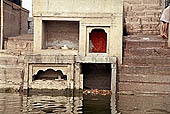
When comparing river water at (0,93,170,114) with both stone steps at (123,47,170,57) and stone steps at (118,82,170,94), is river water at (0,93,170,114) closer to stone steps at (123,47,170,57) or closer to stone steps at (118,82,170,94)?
stone steps at (118,82,170,94)

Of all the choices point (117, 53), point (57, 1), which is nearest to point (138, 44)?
point (117, 53)

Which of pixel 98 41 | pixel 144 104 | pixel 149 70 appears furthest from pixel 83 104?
pixel 98 41

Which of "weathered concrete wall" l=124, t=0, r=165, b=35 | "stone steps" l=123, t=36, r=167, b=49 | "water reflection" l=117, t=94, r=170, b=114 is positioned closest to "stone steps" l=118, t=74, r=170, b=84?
"water reflection" l=117, t=94, r=170, b=114

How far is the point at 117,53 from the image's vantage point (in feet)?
57.5

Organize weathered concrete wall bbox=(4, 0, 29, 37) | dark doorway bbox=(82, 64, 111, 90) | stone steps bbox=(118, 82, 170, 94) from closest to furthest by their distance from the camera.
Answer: stone steps bbox=(118, 82, 170, 94), dark doorway bbox=(82, 64, 111, 90), weathered concrete wall bbox=(4, 0, 29, 37)

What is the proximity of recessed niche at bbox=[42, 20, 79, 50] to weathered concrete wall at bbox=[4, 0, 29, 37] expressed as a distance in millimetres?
2695

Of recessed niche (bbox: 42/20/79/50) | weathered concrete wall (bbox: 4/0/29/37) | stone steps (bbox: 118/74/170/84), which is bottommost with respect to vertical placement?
stone steps (bbox: 118/74/170/84)

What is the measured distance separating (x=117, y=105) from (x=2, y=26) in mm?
9260

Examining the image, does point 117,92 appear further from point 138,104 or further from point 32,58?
point 32,58

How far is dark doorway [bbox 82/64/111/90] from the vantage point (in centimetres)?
1814

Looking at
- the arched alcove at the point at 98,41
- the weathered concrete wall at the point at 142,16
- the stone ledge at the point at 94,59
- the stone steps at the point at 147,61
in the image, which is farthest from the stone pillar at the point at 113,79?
the weathered concrete wall at the point at 142,16

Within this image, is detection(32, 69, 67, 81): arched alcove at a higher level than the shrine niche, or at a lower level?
lower

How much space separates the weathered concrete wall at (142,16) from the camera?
2316 cm

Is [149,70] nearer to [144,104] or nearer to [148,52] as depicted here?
[148,52]
